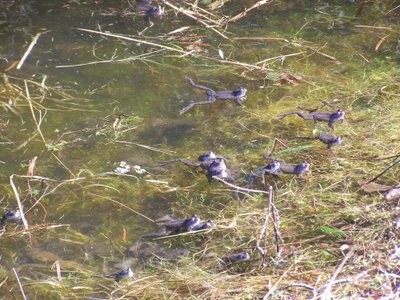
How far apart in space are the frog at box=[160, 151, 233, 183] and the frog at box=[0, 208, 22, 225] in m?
1.09

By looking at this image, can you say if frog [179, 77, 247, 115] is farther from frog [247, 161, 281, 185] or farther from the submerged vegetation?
frog [247, 161, 281, 185]

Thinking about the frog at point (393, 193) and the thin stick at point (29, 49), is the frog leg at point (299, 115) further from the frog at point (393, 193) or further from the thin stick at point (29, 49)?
the thin stick at point (29, 49)

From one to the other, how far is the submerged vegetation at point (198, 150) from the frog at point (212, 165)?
2 cm

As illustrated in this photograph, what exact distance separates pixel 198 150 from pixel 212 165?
40 centimetres

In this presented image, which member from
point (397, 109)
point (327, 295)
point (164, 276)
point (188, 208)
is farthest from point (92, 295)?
point (397, 109)

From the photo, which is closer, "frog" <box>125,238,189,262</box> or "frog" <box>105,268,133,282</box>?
"frog" <box>105,268,133,282</box>

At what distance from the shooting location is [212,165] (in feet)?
12.8

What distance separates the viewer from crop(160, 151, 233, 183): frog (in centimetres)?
388

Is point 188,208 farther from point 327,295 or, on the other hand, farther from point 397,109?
point 397,109

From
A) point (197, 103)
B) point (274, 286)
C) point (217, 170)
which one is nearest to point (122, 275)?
point (274, 286)

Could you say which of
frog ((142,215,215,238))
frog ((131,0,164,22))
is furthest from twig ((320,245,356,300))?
frog ((131,0,164,22))

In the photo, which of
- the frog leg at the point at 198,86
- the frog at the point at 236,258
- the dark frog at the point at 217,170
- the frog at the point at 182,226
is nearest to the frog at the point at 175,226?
the frog at the point at 182,226

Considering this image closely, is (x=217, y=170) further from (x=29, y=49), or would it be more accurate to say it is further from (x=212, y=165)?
(x=29, y=49)

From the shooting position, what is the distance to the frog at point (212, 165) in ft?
12.7
